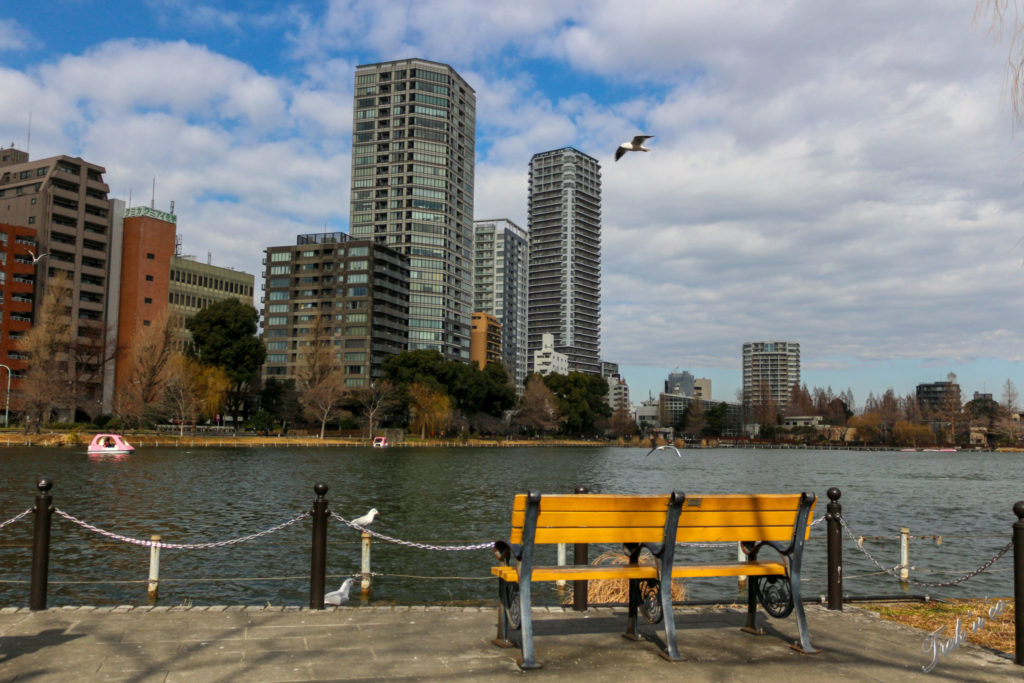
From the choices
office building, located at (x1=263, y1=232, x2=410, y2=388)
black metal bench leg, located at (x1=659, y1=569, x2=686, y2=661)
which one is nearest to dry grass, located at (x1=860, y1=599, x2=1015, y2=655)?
black metal bench leg, located at (x1=659, y1=569, x2=686, y2=661)

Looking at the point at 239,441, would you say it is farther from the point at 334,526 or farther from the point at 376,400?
the point at 334,526

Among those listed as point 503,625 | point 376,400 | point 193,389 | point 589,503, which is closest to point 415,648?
point 503,625

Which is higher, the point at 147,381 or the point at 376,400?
the point at 147,381

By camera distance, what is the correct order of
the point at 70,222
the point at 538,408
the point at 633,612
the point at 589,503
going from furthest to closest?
the point at 538,408, the point at 70,222, the point at 633,612, the point at 589,503

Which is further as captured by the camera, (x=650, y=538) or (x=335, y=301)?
(x=335, y=301)

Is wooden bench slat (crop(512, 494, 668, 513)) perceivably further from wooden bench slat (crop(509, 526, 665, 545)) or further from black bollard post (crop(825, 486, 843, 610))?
black bollard post (crop(825, 486, 843, 610))

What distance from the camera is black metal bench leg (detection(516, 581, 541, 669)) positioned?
5.93 m

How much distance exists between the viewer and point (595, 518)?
6.28 metres

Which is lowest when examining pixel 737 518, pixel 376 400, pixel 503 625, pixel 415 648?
pixel 415 648

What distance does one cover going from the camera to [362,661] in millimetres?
6098

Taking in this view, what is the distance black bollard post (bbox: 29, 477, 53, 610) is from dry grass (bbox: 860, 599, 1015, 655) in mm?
8954

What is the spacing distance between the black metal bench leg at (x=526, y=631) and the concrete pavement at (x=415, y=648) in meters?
0.09

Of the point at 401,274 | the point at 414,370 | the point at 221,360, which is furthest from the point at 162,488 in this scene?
the point at 401,274

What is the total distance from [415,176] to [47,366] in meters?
104
